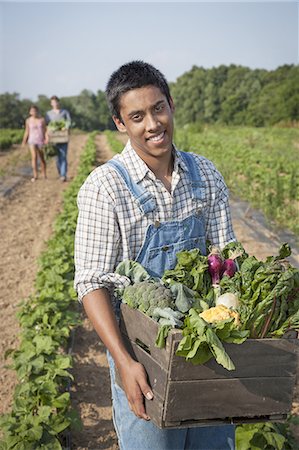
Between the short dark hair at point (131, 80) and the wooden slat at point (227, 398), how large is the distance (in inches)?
41.8

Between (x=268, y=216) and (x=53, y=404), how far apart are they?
616cm

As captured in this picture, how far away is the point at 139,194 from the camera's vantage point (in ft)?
7.30

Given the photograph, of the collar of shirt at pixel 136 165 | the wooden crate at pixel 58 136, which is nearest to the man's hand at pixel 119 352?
A: the collar of shirt at pixel 136 165

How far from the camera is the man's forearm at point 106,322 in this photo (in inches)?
81.7

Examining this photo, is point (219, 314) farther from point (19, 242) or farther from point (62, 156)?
point (62, 156)

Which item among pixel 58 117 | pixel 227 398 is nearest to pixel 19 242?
pixel 58 117

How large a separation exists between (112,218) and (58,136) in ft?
35.8

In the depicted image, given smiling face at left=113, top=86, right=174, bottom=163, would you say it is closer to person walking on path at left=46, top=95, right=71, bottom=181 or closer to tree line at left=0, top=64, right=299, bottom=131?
person walking on path at left=46, top=95, right=71, bottom=181

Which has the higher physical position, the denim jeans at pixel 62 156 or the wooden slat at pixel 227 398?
the wooden slat at pixel 227 398

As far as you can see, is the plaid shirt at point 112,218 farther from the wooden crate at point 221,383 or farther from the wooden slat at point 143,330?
the wooden crate at point 221,383

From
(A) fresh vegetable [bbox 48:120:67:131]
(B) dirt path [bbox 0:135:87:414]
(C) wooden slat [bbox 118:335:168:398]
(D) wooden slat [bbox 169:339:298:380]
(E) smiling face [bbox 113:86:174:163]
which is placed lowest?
(B) dirt path [bbox 0:135:87:414]

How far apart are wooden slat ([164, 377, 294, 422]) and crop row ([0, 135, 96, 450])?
1541 millimetres

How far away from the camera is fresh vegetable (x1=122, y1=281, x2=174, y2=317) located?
6.44 feet

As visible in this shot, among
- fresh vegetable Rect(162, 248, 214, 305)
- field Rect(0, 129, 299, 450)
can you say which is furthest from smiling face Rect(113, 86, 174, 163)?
field Rect(0, 129, 299, 450)
